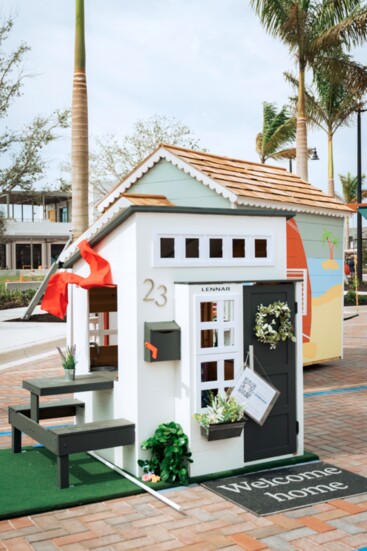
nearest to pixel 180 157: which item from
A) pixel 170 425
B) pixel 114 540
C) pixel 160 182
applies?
pixel 160 182

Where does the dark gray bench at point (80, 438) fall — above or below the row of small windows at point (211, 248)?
below

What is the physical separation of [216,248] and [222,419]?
1.63 metres

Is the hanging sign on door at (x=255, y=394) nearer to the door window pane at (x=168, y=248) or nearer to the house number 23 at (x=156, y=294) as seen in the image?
the house number 23 at (x=156, y=294)

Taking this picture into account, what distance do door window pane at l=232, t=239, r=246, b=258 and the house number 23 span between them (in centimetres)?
92

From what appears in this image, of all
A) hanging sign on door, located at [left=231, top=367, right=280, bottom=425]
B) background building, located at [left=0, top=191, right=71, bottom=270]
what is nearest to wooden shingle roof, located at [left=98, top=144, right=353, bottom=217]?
hanging sign on door, located at [left=231, top=367, right=280, bottom=425]

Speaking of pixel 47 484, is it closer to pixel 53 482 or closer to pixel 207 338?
pixel 53 482

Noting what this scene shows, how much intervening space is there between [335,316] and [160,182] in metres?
3.82

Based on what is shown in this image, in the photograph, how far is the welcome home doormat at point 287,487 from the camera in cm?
538

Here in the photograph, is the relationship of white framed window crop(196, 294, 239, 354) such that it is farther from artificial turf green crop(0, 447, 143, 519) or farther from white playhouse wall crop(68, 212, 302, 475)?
artificial turf green crop(0, 447, 143, 519)

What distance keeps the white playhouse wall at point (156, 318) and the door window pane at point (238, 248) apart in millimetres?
168

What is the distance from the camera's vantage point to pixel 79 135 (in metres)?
14.0

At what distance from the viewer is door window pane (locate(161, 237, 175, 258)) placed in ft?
20.0

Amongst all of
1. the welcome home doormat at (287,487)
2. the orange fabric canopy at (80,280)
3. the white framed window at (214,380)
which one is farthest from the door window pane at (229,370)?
the orange fabric canopy at (80,280)

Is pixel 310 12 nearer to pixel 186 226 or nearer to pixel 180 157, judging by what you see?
pixel 180 157
